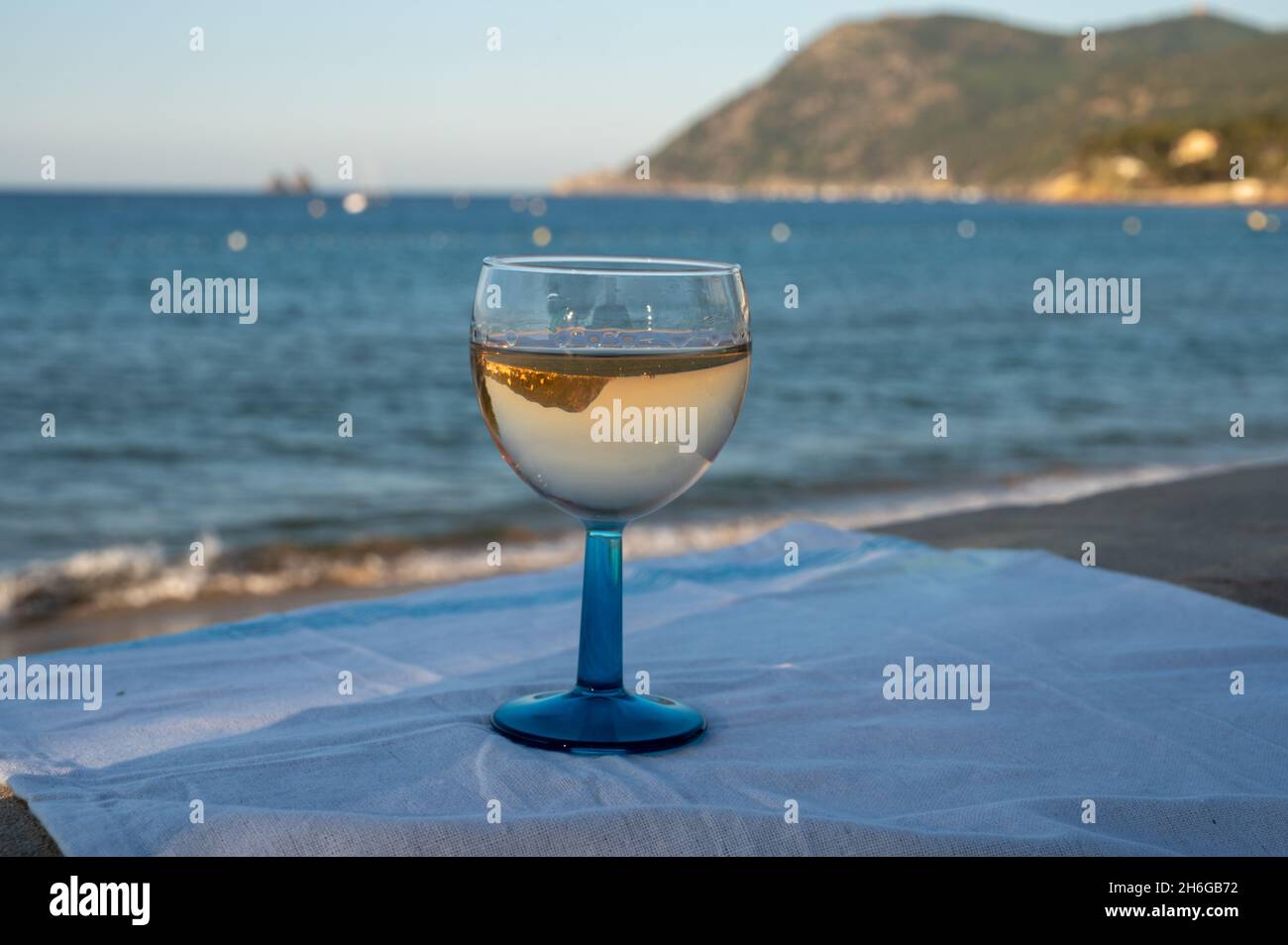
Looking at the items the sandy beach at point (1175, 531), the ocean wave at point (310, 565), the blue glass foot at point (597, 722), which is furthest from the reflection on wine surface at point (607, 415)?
the ocean wave at point (310, 565)

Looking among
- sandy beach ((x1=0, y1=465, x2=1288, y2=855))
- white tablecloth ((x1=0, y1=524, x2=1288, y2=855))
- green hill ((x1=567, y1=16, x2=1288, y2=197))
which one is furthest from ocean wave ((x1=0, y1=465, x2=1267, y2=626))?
green hill ((x1=567, y1=16, x2=1288, y2=197))

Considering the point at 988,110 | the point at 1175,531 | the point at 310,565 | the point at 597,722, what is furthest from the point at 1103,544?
the point at 988,110

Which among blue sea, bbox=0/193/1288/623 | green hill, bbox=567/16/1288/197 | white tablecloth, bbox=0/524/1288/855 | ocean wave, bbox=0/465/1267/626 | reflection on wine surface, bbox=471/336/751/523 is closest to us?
white tablecloth, bbox=0/524/1288/855

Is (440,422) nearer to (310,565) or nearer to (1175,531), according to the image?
(310,565)

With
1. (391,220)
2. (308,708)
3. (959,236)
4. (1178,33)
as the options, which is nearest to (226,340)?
(308,708)

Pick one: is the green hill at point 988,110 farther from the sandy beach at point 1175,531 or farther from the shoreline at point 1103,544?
the sandy beach at point 1175,531

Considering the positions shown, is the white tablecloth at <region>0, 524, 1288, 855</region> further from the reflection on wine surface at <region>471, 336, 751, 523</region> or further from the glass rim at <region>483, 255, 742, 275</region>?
the glass rim at <region>483, 255, 742, 275</region>
